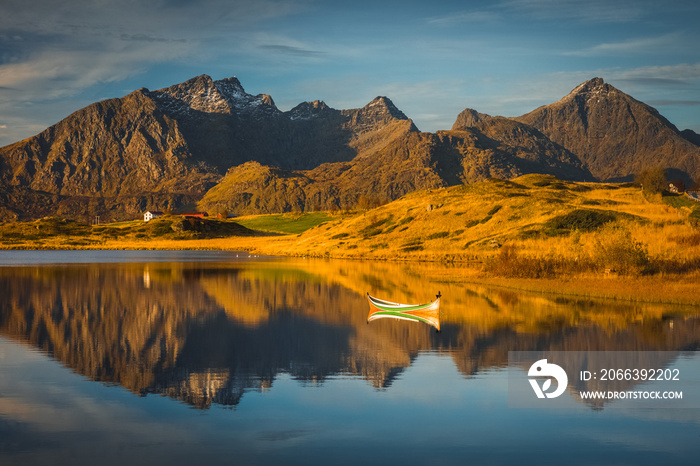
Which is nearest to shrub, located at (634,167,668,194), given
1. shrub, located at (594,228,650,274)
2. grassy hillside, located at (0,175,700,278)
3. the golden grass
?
the golden grass

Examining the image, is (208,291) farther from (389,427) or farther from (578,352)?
(389,427)

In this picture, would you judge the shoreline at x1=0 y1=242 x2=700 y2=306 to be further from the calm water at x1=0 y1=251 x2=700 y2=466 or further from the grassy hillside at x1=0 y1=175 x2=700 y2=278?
the calm water at x1=0 y1=251 x2=700 y2=466

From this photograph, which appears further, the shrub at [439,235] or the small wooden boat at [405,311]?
the shrub at [439,235]

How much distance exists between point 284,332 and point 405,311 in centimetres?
880

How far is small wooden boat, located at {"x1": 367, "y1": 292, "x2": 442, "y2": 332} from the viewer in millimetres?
36188

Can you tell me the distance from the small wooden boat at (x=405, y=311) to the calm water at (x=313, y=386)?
112 cm

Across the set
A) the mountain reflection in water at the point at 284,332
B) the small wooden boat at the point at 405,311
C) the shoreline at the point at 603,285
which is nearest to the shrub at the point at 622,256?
the shoreline at the point at 603,285

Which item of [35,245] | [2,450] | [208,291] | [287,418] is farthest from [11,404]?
[35,245]

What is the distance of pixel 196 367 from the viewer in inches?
957

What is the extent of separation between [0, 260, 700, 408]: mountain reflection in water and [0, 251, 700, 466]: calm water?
125 millimetres

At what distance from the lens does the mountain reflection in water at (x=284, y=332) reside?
23766mm

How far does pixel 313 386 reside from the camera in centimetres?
2150

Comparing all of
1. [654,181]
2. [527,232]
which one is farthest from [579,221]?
[654,181]

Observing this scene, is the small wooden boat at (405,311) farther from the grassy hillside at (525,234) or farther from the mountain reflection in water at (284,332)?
the grassy hillside at (525,234)
